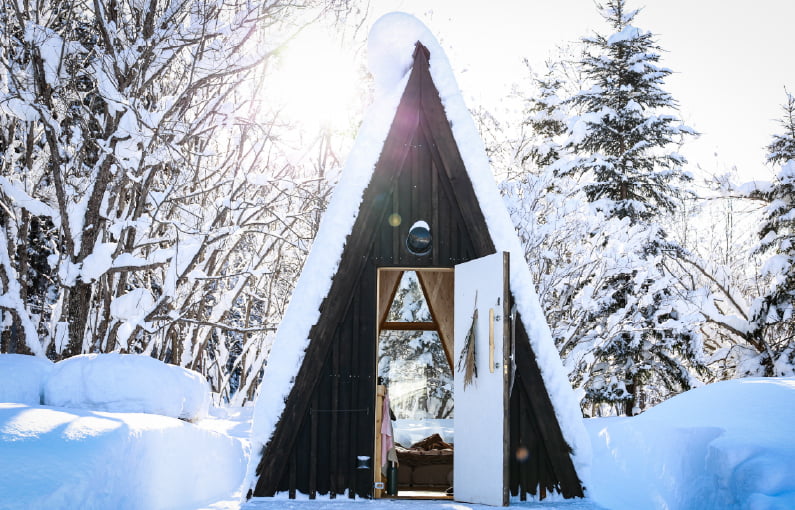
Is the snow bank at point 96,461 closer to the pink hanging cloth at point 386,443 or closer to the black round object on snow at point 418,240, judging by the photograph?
the pink hanging cloth at point 386,443

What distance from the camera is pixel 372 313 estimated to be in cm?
623

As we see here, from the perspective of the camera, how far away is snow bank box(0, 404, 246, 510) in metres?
3.27

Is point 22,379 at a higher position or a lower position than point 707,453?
higher

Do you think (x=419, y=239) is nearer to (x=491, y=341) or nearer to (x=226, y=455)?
(x=491, y=341)

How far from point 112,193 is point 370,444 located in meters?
4.73

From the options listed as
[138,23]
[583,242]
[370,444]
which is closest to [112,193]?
[138,23]

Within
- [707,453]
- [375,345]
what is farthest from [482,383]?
[707,453]

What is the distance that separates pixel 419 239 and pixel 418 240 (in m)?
0.01

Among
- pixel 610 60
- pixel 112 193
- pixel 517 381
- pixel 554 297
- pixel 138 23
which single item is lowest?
pixel 517 381

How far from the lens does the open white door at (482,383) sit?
5.32 m

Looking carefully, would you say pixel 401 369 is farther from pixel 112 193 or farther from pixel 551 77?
pixel 551 77

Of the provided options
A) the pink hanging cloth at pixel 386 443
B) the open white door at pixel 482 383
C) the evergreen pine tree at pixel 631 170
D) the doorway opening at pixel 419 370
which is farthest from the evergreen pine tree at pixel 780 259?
the open white door at pixel 482 383

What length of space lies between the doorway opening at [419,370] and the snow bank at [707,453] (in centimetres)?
293

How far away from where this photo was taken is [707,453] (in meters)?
4.29
